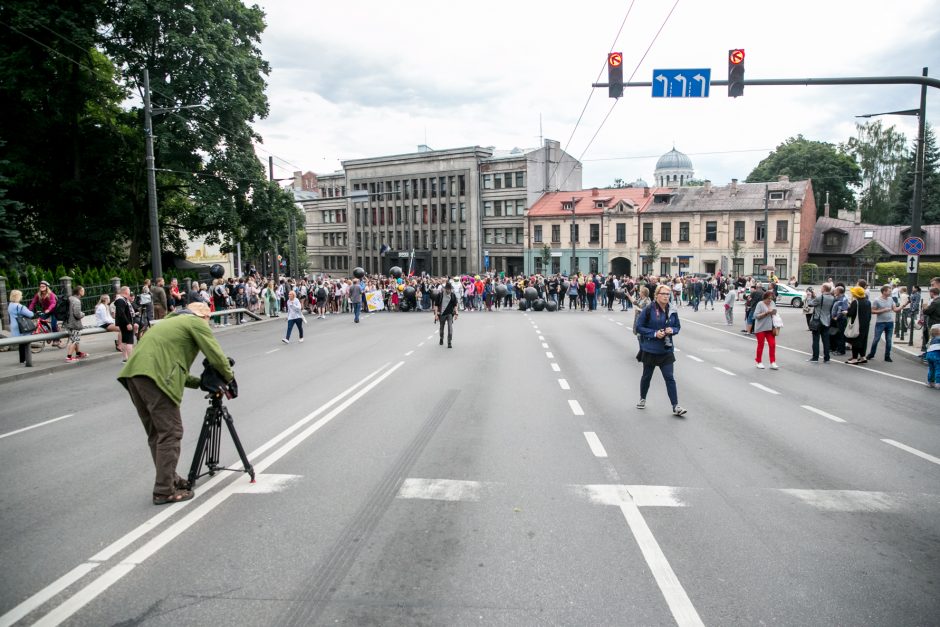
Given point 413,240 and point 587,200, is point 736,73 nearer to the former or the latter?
point 587,200

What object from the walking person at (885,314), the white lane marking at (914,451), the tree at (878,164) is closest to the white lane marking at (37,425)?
the white lane marking at (914,451)

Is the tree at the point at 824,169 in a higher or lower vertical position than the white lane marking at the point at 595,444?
higher

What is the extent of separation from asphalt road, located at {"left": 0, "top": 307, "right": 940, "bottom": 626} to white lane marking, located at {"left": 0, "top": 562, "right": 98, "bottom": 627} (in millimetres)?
17

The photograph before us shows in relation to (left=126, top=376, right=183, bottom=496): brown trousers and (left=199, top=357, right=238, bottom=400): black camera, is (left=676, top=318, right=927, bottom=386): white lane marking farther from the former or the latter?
(left=126, top=376, right=183, bottom=496): brown trousers

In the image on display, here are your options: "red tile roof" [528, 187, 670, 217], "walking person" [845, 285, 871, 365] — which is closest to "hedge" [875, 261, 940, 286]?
"red tile roof" [528, 187, 670, 217]

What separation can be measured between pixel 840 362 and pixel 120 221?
1210 inches

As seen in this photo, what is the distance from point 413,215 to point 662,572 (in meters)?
75.1

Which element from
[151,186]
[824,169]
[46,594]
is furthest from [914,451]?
[824,169]

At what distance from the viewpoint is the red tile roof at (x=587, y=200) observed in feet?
214

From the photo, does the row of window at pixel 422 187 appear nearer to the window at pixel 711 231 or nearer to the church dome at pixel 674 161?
the window at pixel 711 231

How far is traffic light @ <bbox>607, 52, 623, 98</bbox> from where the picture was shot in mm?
12195

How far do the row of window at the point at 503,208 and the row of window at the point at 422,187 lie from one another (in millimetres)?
3324

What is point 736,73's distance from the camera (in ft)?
38.1

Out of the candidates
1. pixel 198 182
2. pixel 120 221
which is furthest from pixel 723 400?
pixel 120 221
